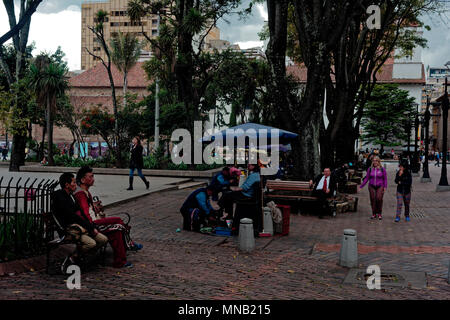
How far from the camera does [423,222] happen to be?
1220 cm

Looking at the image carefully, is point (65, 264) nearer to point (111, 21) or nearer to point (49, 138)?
point (49, 138)

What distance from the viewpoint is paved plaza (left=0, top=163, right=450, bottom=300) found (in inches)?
237

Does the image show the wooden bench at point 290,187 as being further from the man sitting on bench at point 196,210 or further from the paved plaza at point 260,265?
the man sitting on bench at point 196,210

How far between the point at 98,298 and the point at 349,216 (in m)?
9.15

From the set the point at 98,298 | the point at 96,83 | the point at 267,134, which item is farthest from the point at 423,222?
the point at 96,83

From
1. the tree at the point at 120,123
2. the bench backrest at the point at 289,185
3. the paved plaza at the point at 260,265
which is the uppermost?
the tree at the point at 120,123

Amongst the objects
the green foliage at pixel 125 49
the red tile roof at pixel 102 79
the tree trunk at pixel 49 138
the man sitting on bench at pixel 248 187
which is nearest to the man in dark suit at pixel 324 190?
the man sitting on bench at pixel 248 187

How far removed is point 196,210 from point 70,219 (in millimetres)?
3836

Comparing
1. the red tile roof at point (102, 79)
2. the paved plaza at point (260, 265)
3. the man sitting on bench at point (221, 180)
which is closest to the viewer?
the paved plaza at point (260, 265)

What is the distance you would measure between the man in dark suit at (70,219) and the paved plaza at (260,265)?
43 centimetres

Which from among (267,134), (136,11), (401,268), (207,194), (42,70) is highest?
(136,11)

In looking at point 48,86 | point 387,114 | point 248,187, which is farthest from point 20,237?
point 387,114

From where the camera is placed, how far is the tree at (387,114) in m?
70.1

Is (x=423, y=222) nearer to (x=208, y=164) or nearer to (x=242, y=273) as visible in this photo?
(x=242, y=273)
